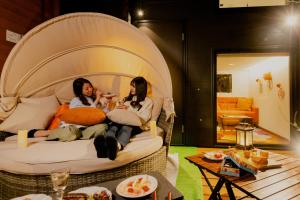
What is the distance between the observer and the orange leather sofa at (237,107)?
6269 mm

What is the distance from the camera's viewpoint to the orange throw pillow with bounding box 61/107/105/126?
2.16m

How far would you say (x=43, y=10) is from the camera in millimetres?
3369

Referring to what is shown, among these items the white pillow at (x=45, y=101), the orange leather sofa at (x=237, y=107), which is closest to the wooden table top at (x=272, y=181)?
the white pillow at (x=45, y=101)

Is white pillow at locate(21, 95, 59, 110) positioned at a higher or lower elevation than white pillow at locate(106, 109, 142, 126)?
higher

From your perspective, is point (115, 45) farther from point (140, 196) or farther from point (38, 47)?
point (140, 196)

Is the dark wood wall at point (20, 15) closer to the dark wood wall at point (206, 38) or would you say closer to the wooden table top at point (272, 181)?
the dark wood wall at point (206, 38)

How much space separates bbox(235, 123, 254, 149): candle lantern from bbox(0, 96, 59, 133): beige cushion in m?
2.05

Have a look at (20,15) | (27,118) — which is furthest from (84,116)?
(20,15)

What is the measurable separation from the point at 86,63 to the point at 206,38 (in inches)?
87.2

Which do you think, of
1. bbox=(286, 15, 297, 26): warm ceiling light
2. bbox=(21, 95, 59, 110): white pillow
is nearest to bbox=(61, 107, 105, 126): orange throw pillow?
→ bbox=(21, 95, 59, 110): white pillow

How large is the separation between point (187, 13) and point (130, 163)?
3.06 meters

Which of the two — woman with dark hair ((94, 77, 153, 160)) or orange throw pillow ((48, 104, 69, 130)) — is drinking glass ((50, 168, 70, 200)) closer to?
woman with dark hair ((94, 77, 153, 160))

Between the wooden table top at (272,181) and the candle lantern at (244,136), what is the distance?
0.90ft

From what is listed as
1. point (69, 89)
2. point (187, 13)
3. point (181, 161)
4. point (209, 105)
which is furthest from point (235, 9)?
point (69, 89)
